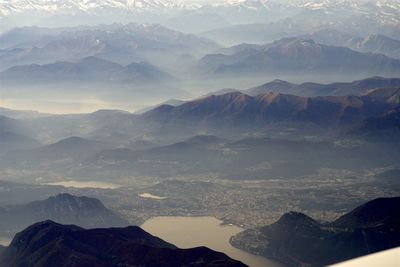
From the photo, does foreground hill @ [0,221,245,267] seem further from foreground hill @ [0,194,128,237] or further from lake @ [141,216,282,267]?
foreground hill @ [0,194,128,237]

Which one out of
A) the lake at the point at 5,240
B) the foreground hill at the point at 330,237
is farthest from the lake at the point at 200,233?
the lake at the point at 5,240

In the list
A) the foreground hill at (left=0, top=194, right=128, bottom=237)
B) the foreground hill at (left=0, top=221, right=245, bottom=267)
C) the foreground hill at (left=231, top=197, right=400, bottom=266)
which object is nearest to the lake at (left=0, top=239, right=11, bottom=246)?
the foreground hill at (left=0, top=194, right=128, bottom=237)

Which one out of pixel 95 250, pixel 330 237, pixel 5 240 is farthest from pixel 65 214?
pixel 330 237

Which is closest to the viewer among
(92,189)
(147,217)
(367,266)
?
(367,266)

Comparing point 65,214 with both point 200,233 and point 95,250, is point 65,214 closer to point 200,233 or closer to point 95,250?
point 200,233

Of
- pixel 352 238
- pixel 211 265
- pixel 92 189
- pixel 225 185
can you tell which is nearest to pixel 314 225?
pixel 352 238

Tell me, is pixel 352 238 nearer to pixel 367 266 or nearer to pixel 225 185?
pixel 225 185
